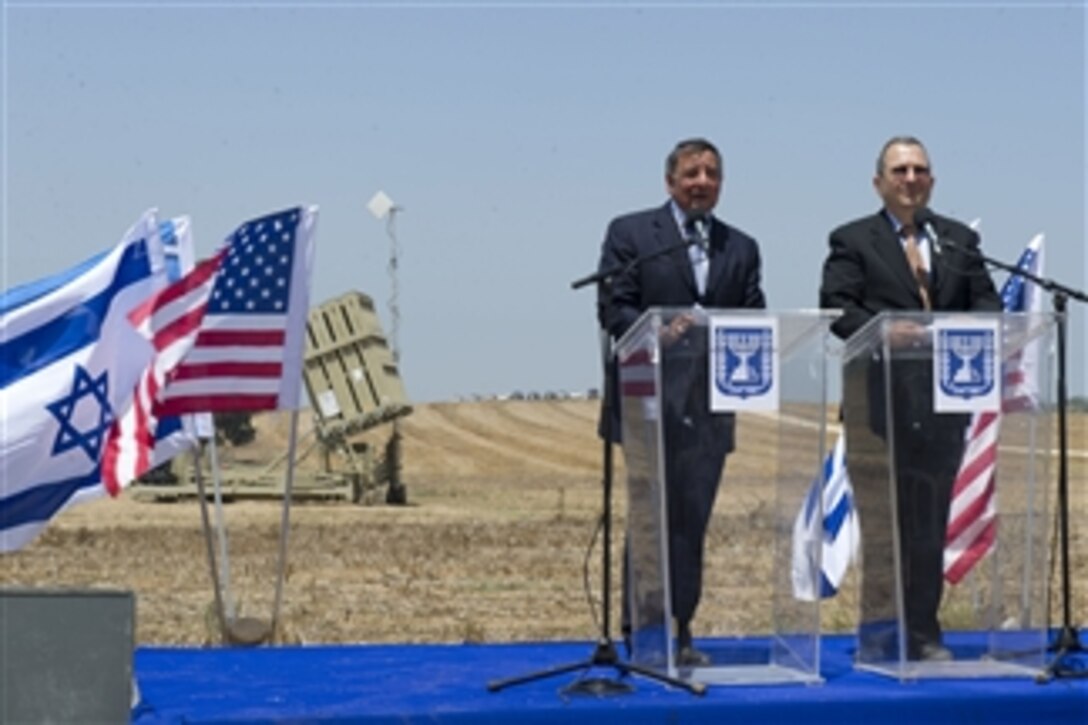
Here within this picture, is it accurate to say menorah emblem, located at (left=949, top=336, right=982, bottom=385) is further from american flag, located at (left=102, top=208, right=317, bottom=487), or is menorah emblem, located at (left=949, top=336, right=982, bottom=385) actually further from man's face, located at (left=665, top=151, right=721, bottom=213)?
american flag, located at (left=102, top=208, right=317, bottom=487)

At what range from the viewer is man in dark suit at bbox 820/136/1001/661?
334 inches

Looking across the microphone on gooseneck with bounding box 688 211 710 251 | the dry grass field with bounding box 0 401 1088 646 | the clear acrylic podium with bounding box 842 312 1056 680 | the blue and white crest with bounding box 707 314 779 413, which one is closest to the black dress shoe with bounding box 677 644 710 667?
the dry grass field with bounding box 0 401 1088 646

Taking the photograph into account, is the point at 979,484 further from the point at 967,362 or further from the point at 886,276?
the point at 886,276

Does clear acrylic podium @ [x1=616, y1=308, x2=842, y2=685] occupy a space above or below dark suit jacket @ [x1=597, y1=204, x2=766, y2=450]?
below

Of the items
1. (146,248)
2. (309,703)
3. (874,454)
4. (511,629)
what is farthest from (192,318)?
(511,629)

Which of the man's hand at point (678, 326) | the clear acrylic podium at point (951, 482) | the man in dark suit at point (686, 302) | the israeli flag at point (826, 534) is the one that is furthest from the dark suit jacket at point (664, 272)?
the israeli flag at point (826, 534)

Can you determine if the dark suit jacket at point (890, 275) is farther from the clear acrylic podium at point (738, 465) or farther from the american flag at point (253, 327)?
the american flag at point (253, 327)

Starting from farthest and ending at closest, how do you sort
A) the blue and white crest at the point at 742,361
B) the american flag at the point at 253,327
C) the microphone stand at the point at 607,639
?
1. the american flag at the point at 253,327
2. the blue and white crest at the point at 742,361
3. the microphone stand at the point at 607,639

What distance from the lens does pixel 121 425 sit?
29.2ft

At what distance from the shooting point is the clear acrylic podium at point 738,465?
26.7ft

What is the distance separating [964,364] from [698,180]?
120 cm

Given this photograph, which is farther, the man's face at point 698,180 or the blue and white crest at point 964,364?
the man's face at point 698,180

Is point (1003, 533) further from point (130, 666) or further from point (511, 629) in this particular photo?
point (511, 629)

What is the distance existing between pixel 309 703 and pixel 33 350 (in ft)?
6.35
